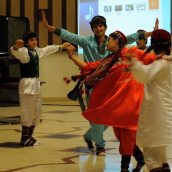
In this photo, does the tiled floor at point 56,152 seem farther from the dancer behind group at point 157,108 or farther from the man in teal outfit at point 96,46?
the dancer behind group at point 157,108

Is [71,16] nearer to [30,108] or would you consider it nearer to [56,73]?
[56,73]

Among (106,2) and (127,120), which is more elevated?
(106,2)

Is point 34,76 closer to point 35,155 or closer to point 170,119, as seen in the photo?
point 35,155

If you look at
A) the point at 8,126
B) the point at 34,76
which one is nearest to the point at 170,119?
the point at 34,76

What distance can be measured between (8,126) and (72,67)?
3.92 meters

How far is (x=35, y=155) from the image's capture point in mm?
4121

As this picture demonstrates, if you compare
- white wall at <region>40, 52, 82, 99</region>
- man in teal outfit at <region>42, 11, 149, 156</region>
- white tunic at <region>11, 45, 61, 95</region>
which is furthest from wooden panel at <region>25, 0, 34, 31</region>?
man in teal outfit at <region>42, 11, 149, 156</region>

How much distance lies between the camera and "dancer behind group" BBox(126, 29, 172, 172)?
2.78 metres

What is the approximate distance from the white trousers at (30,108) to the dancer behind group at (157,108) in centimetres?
186

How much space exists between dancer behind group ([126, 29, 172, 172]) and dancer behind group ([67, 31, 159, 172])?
257 millimetres

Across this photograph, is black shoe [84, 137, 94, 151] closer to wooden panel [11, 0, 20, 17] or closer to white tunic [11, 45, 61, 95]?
white tunic [11, 45, 61, 95]

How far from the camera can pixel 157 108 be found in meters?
2.82

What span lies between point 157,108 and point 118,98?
1.87 ft

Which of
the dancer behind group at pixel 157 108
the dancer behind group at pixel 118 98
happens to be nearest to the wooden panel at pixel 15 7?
the dancer behind group at pixel 118 98
